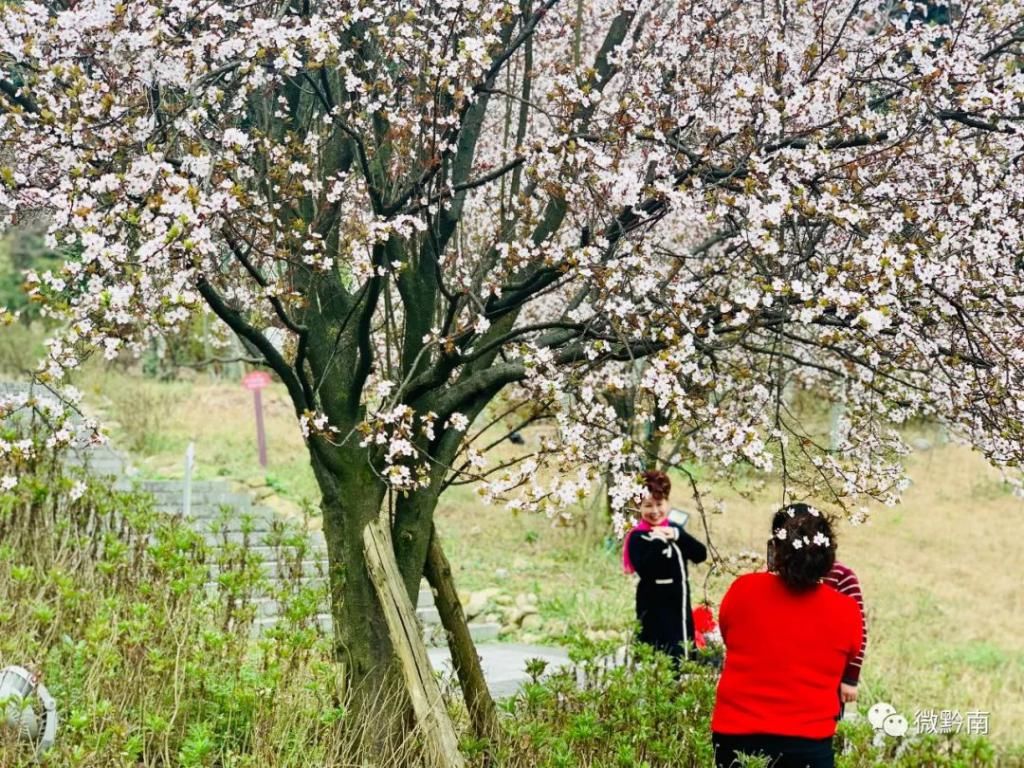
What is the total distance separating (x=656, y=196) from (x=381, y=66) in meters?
1.56

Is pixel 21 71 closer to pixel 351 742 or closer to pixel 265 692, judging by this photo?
pixel 265 692

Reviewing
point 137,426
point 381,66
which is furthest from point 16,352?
point 381,66

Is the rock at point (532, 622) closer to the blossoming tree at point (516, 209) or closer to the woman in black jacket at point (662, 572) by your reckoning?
the woman in black jacket at point (662, 572)

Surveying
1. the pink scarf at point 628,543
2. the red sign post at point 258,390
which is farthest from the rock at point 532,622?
the pink scarf at point 628,543

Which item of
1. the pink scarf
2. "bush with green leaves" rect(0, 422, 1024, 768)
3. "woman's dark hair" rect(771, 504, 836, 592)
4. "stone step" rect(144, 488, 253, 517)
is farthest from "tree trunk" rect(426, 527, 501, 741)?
"stone step" rect(144, 488, 253, 517)

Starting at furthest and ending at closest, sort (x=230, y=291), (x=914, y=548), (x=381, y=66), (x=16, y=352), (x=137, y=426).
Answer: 1. (x=16, y=352)
2. (x=914, y=548)
3. (x=137, y=426)
4. (x=230, y=291)
5. (x=381, y=66)

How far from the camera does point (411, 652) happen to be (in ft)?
15.5

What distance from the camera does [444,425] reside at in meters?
5.34

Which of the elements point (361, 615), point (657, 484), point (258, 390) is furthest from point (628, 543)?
point (258, 390)

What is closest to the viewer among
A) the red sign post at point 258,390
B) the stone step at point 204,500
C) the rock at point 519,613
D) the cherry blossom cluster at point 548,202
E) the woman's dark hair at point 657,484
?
the cherry blossom cluster at point 548,202

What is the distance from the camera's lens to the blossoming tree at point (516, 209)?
4.38 meters

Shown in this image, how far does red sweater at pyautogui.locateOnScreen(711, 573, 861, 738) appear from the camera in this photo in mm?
3961

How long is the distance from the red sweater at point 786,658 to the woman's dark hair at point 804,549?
7 cm

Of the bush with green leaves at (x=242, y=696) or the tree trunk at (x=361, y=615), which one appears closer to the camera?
the bush with green leaves at (x=242, y=696)
